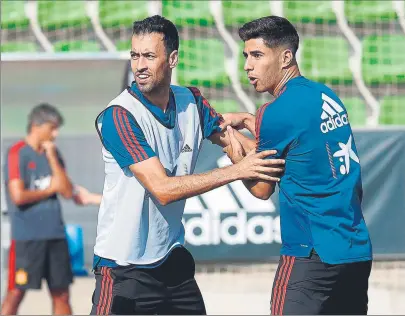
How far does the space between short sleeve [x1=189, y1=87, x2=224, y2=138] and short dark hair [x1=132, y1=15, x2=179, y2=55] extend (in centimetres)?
28

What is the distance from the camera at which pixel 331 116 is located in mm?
3971

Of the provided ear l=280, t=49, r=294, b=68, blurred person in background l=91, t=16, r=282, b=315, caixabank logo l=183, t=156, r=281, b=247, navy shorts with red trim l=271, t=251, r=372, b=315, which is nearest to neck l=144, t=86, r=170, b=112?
blurred person in background l=91, t=16, r=282, b=315

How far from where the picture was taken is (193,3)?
464 inches

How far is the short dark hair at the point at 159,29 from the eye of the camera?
427 cm

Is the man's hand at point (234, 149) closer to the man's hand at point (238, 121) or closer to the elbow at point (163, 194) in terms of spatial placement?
the man's hand at point (238, 121)

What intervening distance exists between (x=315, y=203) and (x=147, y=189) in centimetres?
73

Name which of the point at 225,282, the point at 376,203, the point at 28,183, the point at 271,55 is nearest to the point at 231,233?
the point at 225,282

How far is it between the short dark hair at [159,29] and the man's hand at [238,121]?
0.50 metres

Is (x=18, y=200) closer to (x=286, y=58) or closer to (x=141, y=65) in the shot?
(x=141, y=65)

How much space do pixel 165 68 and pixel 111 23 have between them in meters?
7.75

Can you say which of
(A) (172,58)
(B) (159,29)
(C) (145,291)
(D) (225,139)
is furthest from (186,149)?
(C) (145,291)

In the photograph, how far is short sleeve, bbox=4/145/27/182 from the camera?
7.51 m

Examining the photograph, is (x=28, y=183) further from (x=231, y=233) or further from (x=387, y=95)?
(x=387, y=95)

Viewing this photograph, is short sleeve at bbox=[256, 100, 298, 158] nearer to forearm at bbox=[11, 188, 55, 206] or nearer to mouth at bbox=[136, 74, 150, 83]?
mouth at bbox=[136, 74, 150, 83]
